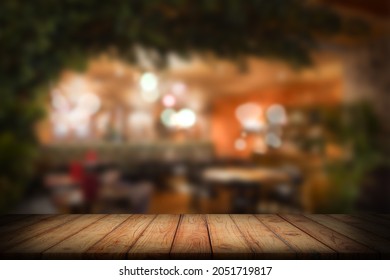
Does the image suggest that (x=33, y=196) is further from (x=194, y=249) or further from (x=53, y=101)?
(x=194, y=249)

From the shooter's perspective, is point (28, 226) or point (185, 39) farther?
point (185, 39)

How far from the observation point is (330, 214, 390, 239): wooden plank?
236cm

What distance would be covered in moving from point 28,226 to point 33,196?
4.26 ft

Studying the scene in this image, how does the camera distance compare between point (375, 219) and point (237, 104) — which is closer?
point (375, 219)

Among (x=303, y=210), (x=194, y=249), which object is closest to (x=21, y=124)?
(x=194, y=249)

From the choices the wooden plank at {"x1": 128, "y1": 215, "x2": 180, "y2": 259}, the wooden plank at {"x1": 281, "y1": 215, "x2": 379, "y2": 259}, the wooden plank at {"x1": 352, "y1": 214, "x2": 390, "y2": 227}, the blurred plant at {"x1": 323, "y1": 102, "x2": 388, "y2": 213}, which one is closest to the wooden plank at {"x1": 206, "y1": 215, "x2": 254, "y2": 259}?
the wooden plank at {"x1": 128, "y1": 215, "x2": 180, "y2": 259}

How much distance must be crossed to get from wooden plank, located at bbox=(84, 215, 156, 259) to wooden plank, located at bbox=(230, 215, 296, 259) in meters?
Answer: 0.61

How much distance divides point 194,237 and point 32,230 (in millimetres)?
984

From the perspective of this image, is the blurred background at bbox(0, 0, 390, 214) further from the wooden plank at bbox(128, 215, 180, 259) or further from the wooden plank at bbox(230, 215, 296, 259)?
the wooden plank at bbox(230, 215, 296, 259)

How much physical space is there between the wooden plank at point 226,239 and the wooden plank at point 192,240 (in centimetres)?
4

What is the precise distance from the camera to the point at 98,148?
392 centimetres

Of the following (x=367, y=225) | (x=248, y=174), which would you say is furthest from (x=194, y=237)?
(x=248, y=174)

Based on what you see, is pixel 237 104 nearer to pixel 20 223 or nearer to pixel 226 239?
pixel 226 239

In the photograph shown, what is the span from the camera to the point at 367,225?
100 inches
